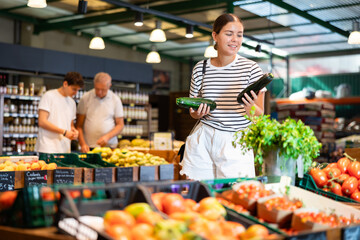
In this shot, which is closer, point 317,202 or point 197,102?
point 317,202

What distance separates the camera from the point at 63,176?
3.62m

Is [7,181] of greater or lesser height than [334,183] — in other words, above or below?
below

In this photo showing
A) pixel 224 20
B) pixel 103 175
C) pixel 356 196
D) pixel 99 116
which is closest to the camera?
pixel 356 196

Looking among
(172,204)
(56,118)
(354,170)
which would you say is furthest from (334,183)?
(56,118)

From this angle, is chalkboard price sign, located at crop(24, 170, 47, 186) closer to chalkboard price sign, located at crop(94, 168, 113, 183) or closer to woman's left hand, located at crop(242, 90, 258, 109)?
chalkboard price sign, located at crop(94, 168, 113, 183)

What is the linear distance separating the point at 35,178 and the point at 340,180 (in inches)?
86.1

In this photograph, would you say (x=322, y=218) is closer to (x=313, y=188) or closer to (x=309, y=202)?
(x=309, y=202)

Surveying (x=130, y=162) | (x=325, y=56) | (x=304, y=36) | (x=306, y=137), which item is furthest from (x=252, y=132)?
(x=325, y=56)

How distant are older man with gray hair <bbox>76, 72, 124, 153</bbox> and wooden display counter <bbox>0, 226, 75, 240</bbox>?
435cm

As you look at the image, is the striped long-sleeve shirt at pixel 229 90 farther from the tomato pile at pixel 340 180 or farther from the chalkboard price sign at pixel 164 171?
the chalkboard price sign at pixel 164 171

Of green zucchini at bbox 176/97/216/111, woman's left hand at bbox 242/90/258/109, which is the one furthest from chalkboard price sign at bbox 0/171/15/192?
woman's left hand at bbox 242/90/258/109

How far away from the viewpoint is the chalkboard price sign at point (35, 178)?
11.3 feet

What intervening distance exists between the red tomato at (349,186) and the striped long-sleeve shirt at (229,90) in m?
0.68

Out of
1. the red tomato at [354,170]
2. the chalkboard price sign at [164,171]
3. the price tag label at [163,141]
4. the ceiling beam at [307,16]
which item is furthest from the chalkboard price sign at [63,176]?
the ceiling beam at [307,16]
